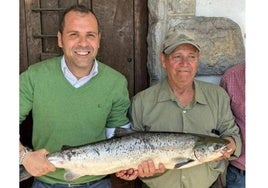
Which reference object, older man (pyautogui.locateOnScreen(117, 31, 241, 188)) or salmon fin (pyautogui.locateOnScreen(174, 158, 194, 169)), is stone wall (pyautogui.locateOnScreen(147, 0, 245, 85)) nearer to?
older man (pyautogui.locateOnScreen(117, 31, 241, 188))

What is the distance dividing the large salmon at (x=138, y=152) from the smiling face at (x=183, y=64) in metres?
0.33

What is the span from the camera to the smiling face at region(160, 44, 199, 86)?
2508mm

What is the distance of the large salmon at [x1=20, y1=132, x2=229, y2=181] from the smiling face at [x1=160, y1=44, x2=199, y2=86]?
0.33 m

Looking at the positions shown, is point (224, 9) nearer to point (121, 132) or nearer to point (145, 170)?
point (121, 132)

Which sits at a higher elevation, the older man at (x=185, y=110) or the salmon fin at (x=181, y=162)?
the older man at (x=185, y=110)

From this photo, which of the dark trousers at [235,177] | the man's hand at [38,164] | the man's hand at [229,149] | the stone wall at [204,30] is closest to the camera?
the man's hand at [38,164]

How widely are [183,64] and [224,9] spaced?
684 mm

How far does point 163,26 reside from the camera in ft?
9.54

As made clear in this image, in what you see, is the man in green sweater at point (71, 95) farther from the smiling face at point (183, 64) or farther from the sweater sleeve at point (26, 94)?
the smiling face at point (183, 64)

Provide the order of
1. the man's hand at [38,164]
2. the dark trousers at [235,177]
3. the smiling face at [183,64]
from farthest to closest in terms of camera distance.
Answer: the dark trousers at [235,177], the smiling face at [183,64], the man's hand at [38,164]

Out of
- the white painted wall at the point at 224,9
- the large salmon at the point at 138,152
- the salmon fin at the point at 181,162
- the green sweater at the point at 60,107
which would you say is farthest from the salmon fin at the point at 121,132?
the white painted wall at the point at 224,9

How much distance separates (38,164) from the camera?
2.26 meters

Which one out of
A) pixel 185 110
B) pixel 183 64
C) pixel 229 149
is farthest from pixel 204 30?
pixel 229 149

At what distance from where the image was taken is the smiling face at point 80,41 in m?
2.44
